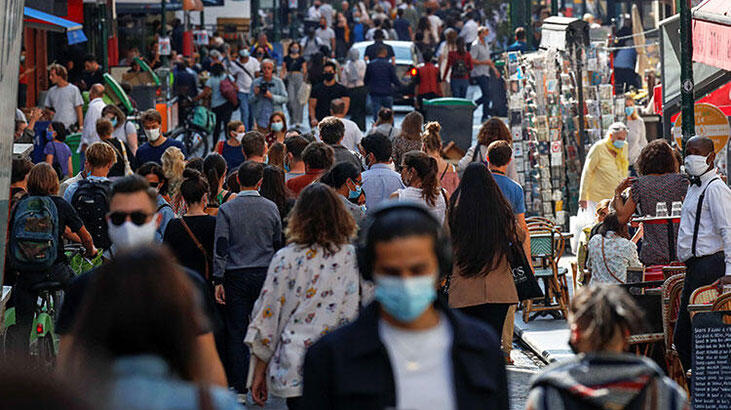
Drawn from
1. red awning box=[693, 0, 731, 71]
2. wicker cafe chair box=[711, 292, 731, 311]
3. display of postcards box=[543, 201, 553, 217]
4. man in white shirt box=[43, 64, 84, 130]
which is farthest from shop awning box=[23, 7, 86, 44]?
wicker cafe chair box=[711, 292, 731, 311]

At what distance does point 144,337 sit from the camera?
10.5 ft

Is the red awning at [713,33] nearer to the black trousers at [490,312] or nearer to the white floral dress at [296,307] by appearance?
the black trousers at [490,312]

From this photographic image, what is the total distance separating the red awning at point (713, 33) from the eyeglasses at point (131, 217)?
927cm

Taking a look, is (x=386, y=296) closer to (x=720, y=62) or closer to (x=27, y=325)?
(x=27, y=325)

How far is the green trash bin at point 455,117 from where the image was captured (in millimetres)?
22359

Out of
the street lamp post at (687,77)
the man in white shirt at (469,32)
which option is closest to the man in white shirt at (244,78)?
the man in white shirt at (469,32)

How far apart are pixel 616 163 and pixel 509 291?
611cm

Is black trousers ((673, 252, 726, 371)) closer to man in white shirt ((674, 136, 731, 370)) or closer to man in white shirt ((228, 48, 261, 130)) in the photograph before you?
man in white shirt ((674, 136, 731, 370))

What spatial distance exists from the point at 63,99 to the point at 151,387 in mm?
18289

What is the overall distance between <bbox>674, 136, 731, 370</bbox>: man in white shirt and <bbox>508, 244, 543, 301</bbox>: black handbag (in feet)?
3.08

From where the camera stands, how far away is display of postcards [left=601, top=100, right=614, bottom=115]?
16.9 m

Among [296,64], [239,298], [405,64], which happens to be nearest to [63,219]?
[239,298]

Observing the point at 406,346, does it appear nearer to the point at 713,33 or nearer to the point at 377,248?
the point at 377,248

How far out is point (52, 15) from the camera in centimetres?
2347
